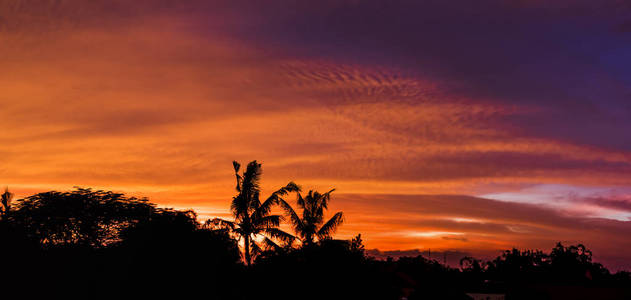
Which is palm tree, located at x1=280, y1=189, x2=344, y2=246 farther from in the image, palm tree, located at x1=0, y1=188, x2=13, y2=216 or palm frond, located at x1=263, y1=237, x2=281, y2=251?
palm tree, located at x1=0, y1=188, x2=13, y2=216

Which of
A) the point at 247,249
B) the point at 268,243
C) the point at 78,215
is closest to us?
the point at 268,243

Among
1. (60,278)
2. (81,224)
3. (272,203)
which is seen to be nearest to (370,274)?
(272,203)

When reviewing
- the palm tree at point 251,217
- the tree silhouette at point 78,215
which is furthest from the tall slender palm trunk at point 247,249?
the tree silhouette at point 78,215

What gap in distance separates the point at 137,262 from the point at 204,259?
15.3ft

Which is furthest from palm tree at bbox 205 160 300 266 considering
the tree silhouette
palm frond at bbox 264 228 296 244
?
the tree silhouette

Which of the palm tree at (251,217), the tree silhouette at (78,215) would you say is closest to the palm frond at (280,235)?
the palm tree at (251,217)

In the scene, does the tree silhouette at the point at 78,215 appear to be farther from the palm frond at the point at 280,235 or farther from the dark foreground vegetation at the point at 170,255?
the palm frond at the point at 280,235

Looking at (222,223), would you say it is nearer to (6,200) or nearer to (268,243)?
(268,243)

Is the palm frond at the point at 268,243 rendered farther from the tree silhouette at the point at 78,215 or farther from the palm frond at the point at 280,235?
the tree silhouette at the point at 78,215

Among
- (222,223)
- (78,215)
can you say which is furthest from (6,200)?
(222,223)

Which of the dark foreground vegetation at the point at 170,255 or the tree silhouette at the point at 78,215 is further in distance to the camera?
the tree silhouette at the point at 78,215

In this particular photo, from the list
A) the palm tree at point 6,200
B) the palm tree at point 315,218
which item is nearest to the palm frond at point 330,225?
the palm tree at point 315,218

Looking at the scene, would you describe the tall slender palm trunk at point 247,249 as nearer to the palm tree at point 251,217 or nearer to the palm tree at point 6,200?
the palm tree at point 251,217

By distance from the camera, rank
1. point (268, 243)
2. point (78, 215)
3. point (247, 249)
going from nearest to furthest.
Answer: point (268, 243) → point (247, 249) → point (78, 215)
